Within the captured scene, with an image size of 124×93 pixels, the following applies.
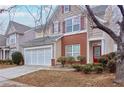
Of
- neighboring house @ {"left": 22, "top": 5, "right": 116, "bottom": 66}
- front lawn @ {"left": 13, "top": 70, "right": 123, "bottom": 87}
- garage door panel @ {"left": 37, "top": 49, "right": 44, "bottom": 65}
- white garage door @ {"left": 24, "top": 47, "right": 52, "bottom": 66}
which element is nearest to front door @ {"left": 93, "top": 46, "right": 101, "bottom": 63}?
neighboring house @ {"left": 22, "top": 5, "right": 116, "bottom": 66}

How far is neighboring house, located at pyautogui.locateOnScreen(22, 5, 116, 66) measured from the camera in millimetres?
4238

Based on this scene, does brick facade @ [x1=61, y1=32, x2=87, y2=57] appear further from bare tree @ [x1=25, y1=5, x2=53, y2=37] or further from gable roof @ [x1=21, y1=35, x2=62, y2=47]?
bare tree @ [x1=25, y1=5, x2=53, y2=37]

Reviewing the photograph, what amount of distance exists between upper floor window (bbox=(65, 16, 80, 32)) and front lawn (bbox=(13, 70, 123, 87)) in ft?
2.30

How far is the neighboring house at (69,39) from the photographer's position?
167 inches

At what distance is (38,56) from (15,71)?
1.56 feet

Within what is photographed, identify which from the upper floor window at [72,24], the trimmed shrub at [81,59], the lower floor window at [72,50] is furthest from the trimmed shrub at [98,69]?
the upper floor window at [72,24]

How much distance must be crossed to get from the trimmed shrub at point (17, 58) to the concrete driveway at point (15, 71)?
92 millimetres

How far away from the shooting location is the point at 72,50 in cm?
431

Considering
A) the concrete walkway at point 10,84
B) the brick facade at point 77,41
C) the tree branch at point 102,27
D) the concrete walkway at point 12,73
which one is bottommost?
the concrete walkway at point 10,84

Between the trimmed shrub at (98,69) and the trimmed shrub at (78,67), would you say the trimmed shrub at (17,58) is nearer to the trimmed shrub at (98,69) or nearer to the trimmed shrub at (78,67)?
the trimmed shrub at (78,67)

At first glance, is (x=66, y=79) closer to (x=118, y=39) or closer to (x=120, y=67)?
(x=120, y=67)
